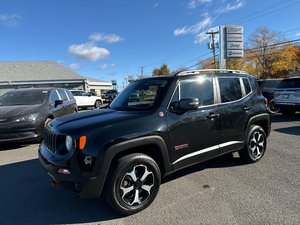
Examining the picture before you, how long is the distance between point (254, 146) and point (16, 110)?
6.28 m

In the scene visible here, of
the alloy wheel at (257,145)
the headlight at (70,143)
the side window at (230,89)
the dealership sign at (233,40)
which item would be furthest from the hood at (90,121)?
the dealership sign at (233,40)

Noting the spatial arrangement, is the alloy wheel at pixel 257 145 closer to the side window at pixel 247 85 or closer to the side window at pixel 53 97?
the side window at pixel 247 85

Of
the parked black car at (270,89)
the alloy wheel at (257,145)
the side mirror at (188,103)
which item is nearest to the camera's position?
the side mirror at (188,103)

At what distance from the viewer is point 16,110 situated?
6.68 m

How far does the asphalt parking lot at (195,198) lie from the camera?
301 centimetres

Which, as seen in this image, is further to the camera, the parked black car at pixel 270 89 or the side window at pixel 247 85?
the parked black car at pixel 270 89

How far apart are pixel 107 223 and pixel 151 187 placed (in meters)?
0.73

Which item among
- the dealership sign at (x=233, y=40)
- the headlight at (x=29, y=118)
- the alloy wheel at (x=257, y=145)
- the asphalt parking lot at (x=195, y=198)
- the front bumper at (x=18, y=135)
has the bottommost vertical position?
the asphalt parking lot at (x=195, y=198)

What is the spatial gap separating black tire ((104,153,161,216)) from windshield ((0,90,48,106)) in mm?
5422

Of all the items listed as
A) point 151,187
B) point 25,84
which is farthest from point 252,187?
point 25,84

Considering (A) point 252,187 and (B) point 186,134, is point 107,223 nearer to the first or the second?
(B) point 186,134

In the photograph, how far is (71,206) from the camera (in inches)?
135

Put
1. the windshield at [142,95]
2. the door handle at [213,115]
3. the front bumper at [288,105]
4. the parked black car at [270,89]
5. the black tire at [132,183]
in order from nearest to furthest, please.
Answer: the black tire at [132,183] → the windshield at [142,95] → the door handle at [213,115] → the front bumper at [288,105] → the parked black car at [270,89]

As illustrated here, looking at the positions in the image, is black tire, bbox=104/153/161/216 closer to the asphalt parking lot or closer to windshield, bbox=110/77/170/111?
the asphalt parking lot
